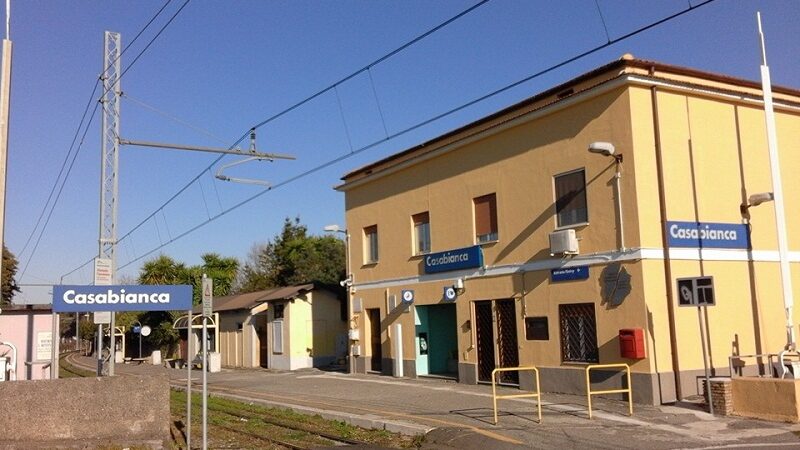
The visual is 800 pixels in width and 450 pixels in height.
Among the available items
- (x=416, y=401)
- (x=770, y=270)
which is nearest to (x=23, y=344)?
(x=416, y=401)

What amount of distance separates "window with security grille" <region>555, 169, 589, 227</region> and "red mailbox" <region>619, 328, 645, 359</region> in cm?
297

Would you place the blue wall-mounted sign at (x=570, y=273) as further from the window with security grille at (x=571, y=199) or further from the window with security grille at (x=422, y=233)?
the window with security grille at (x=422, y=233)

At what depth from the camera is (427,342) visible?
2294cm

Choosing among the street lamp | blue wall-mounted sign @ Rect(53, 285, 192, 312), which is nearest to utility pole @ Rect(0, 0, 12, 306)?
blue wall-mounted sign @ Rect(53, 285, 192, 312)

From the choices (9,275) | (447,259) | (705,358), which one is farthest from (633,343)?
(9,275)

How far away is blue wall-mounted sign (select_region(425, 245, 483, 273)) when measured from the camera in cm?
1994

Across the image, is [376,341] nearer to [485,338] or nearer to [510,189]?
[485,338]

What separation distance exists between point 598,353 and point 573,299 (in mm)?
1392

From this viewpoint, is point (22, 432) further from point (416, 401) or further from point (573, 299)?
point (573, 299)

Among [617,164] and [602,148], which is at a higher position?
[602,148]

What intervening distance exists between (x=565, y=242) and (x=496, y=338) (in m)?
3.92

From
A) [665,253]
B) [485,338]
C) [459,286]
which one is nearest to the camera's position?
[665,253]

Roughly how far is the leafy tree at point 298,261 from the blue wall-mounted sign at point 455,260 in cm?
2646

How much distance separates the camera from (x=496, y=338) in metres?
19.2
